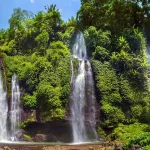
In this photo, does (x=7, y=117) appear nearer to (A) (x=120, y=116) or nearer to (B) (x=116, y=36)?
(A) (x=120, y=116)

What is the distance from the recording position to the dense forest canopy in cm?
2173

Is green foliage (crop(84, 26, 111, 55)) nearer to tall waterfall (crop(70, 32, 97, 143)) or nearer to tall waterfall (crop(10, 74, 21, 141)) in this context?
tall waterfall (crop(70, 32, 97, 143))

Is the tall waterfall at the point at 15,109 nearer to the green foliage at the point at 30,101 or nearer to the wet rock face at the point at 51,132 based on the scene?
the green foliage at the point at 30,101

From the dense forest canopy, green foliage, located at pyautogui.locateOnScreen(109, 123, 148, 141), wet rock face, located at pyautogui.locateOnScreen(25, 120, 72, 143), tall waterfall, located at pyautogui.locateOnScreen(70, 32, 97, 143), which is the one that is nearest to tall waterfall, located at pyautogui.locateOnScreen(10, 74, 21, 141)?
the dense forest canopy

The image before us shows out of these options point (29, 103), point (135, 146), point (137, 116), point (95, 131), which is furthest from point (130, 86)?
point (135, 146)

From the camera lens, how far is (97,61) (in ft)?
81.1

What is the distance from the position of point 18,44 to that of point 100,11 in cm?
966

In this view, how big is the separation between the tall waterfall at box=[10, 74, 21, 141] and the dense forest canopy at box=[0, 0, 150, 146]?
1.47 ft

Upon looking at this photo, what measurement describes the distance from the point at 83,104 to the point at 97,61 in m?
4.48

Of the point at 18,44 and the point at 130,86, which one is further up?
the point at 18,44

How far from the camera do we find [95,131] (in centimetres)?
2119

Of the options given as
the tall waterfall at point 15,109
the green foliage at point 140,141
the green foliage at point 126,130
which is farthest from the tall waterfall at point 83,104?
the green foliage at point 140,141

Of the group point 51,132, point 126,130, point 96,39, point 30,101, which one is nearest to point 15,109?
point 30,101

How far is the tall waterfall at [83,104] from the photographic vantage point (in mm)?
21031
